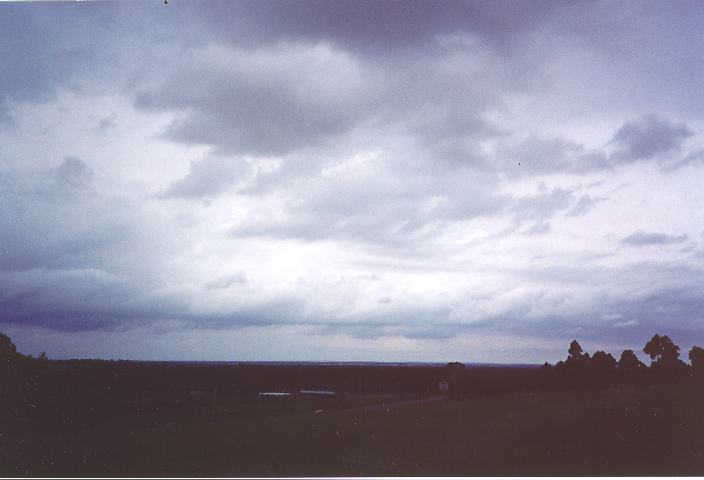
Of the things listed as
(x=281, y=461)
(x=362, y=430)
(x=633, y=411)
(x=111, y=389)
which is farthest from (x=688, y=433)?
(x=111, y=389)

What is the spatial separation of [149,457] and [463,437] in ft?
33.5

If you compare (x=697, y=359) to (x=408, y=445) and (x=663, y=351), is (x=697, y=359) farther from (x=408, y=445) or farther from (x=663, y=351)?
(x=408, y=445)

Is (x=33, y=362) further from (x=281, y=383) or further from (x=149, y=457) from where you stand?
(x=281, y=383)

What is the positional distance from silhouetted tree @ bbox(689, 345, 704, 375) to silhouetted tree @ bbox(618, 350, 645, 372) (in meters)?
4.58

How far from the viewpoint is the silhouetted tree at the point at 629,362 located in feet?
143

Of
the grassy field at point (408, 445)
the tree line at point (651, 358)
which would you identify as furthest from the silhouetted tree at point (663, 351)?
the grassy field at point (408, 445)

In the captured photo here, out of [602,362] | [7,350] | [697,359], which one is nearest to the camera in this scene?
[7,350]

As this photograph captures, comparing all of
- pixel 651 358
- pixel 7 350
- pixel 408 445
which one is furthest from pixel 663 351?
pixel 7 350

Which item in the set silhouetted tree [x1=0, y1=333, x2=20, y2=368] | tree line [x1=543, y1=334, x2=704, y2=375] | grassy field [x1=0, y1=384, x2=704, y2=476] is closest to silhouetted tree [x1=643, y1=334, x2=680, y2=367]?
tree line [x1=543, y1=334, x2=704, y2=375]

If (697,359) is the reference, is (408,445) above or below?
below

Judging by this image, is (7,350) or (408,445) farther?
(7,350)

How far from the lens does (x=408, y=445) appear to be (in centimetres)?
1728

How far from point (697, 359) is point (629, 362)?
18.3 feet

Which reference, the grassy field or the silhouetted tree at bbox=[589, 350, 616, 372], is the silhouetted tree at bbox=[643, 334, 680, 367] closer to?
the silhouetted tree at bbox=[589, 350, 616, 372]
